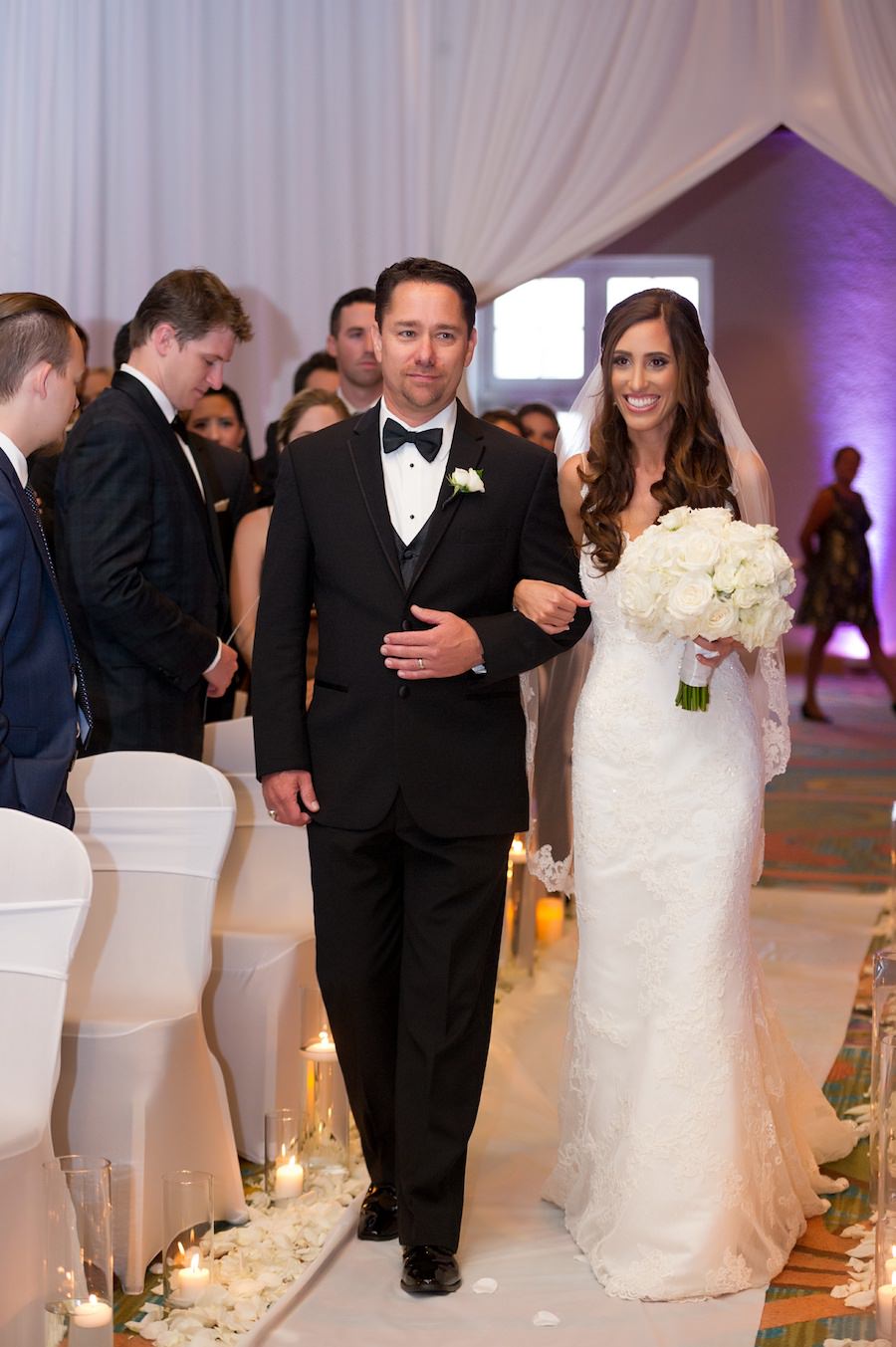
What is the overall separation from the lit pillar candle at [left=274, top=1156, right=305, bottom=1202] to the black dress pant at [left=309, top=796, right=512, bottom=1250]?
0.39 m

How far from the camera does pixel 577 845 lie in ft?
11.8

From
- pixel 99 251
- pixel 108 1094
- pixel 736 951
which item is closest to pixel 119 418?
pixel 108 1094

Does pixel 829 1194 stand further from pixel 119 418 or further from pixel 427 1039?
pixel 119 418

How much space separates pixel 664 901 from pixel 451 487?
0.97m

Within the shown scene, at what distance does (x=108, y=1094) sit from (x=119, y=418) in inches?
69.0

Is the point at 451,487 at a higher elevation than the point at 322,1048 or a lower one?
higher

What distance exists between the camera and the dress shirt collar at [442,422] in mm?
3338

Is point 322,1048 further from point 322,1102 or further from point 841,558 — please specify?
point 841,558

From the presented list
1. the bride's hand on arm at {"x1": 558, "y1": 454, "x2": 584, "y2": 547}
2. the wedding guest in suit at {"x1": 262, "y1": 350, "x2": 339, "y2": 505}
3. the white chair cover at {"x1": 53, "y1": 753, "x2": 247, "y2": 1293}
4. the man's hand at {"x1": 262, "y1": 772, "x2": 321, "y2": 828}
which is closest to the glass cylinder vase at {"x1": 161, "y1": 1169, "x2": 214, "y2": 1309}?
the white chair cover at {"x1": 53, "y1": 753, "x2": 247, "y2": 1293}

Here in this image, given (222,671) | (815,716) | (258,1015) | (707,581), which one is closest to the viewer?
(707,581)

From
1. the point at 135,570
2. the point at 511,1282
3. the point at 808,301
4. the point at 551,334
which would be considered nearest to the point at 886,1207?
the point at 511,1282

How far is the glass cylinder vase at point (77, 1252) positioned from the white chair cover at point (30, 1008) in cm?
6

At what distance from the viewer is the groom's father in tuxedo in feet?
10.7

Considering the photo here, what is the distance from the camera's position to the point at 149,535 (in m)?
4.25
